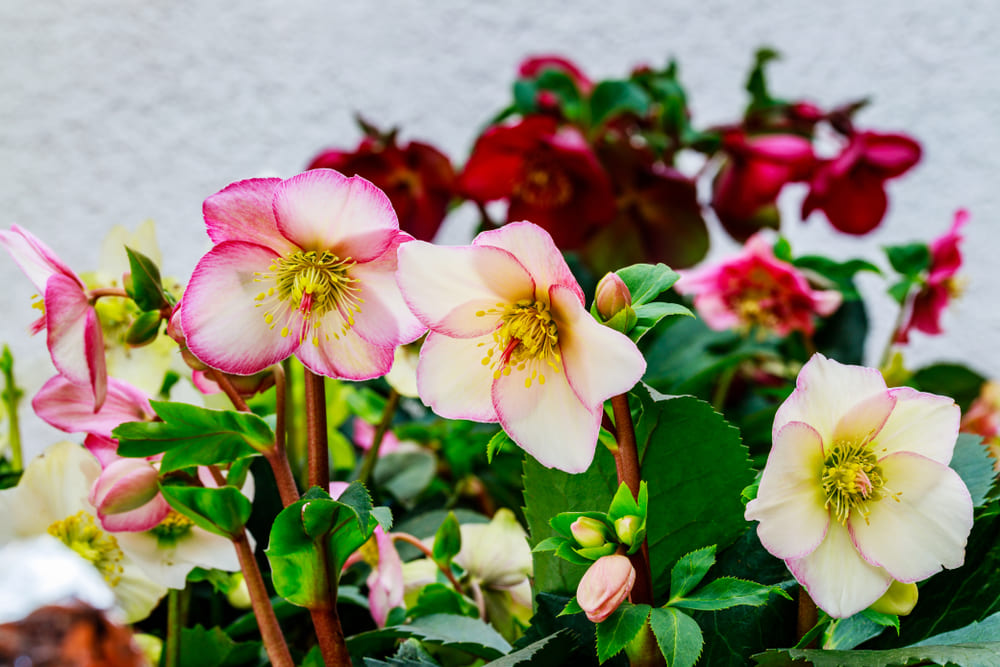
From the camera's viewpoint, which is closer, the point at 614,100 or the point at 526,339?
the point at 526,339

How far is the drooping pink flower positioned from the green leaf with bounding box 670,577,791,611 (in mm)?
173

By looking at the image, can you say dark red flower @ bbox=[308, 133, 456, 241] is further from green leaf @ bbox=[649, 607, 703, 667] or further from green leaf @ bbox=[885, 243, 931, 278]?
green leaf @ bbox=[649, 607, 703, 667]

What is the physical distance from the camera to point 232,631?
1.19 ft

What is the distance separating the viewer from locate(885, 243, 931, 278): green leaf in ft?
1.91

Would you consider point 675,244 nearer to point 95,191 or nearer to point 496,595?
point 496,595

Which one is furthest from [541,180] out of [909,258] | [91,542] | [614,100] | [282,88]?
[282,88]

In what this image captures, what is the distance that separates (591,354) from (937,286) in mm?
444

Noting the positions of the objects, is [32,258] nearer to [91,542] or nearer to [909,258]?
[91,542]

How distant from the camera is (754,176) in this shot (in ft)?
2.17

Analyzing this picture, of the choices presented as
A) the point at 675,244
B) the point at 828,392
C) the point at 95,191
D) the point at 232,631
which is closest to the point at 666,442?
the point at 828,392

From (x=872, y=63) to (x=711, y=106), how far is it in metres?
0.23

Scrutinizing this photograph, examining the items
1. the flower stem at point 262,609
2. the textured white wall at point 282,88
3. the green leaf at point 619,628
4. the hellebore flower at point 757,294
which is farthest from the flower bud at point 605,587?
the textured white wall at point 282,88

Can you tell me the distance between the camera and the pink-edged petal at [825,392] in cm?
22

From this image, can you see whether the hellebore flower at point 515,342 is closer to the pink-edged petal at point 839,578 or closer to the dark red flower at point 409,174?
the pink-edged petal at point 839,578
